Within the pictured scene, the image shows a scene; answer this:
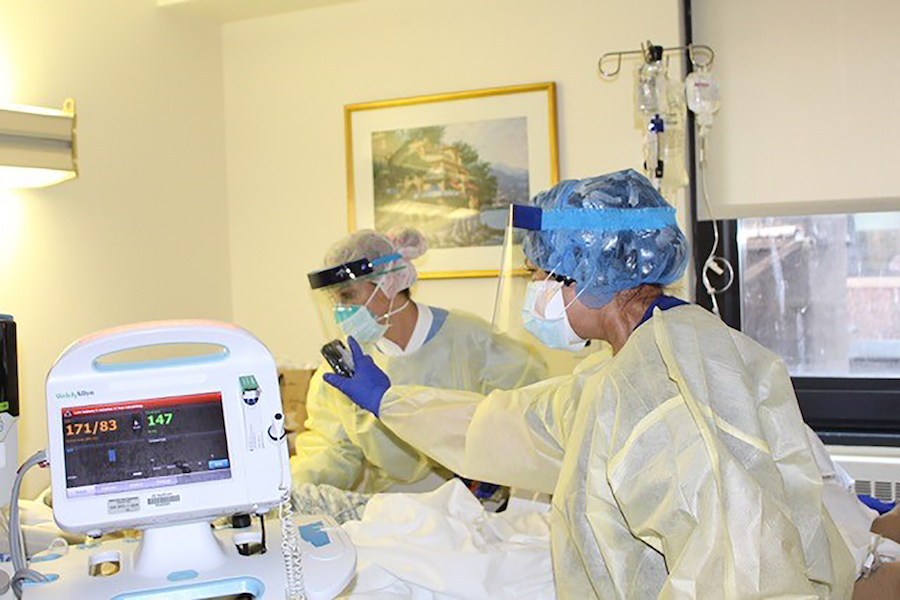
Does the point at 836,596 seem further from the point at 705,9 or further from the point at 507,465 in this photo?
the point at 705,9

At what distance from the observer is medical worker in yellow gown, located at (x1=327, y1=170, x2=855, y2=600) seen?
143cm

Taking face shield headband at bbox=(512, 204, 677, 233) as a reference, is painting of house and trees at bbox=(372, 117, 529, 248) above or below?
above

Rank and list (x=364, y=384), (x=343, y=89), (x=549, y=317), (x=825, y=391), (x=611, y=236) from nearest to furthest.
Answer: (x=611, y=236) → (x=549, y=317) → (x=364, y=384) → (x=825, y=391) → (x=343, y=89)

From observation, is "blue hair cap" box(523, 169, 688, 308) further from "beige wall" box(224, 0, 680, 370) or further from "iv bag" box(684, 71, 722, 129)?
"beige wall" box(224, 0, 680, 370)

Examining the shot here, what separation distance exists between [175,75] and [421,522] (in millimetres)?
2486

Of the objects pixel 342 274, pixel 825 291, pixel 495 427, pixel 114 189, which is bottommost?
pixel 495 427

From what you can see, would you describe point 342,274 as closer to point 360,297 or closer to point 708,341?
point 360,297

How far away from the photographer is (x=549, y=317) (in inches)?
76.1

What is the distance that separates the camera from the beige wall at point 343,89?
3512mm

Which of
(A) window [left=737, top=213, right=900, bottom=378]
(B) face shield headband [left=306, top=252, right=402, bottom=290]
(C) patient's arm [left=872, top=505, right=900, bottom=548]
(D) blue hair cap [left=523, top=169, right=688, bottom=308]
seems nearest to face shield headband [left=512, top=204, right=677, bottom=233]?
(D) blue hair cap [left=523, top=169, right=688, bottom=308]

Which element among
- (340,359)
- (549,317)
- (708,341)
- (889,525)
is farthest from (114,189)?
(889,525)

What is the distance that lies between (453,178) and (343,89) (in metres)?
0.64

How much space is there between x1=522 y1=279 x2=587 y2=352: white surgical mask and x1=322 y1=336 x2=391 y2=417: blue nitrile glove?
478 mm

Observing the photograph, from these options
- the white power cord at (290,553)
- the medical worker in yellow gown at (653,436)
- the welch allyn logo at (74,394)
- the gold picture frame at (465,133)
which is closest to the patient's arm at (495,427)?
the medical worker in yellow gown at (653,436)
